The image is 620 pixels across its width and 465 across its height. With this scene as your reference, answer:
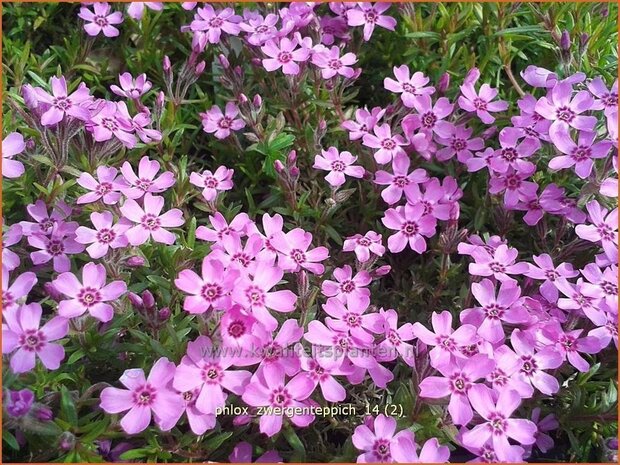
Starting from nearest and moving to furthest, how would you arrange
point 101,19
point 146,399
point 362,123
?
point 146,399 → point 362,123 → point 101,19

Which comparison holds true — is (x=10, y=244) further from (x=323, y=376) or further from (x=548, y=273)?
(x=548, y=273)

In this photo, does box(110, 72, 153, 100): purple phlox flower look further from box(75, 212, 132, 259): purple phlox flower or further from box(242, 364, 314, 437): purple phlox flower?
box(242, 364, 314, 437): purple phlox flower

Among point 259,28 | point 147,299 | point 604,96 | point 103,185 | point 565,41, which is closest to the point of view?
point 147,299

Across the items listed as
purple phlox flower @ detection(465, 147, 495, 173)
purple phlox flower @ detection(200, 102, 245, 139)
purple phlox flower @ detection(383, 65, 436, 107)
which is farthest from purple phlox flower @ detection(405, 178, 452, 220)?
purple phlox flower @ detection(200, 102, 245, 139)

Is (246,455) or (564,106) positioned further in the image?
(564,106)

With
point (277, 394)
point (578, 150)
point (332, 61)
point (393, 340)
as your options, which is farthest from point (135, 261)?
point (578, 150)

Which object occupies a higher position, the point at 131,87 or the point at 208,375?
the point at 131,87
